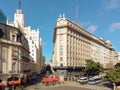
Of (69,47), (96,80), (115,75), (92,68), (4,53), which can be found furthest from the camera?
(69,47)

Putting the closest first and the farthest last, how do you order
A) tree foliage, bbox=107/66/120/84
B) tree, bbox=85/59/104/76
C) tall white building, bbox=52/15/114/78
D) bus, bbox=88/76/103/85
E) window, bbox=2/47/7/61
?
window, bbox=2/47/7/61 → tree foliage, bbox=107/66/120/84 → bus, bbox=88/76/103/85 → tall white building, bbox=52/15/114/78 → tree, bbox=85/59/104/76

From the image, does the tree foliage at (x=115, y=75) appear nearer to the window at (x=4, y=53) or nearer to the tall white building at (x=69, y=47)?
the tall white building at (x=69, y=47)

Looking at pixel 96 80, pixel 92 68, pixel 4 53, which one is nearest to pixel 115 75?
pixel 96 80

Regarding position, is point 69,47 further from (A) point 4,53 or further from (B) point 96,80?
(A) point 4,53

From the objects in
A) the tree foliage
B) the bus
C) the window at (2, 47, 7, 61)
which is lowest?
the bus

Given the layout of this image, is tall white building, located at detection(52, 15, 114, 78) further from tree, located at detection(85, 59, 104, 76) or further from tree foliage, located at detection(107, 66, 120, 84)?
tree foliage, located at detection(107, 66, 120, 84)

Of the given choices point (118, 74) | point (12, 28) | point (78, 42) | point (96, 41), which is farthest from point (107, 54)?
point (12, 28)

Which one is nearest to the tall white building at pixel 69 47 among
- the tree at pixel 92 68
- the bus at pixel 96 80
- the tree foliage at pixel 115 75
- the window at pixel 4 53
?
the tree at pixel 92 68

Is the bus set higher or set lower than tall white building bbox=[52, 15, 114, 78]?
lower

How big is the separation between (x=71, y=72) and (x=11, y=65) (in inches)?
1733

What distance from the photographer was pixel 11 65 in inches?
2121

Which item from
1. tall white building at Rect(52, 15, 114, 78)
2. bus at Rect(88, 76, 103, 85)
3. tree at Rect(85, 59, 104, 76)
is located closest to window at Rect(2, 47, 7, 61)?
bus at Rect(88, 76, 103, 85)

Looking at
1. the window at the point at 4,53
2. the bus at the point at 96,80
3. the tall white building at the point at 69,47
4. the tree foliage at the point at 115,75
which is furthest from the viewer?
the tall white building at the point at 69,47

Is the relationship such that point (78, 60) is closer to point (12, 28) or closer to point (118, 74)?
point (118, 74)
